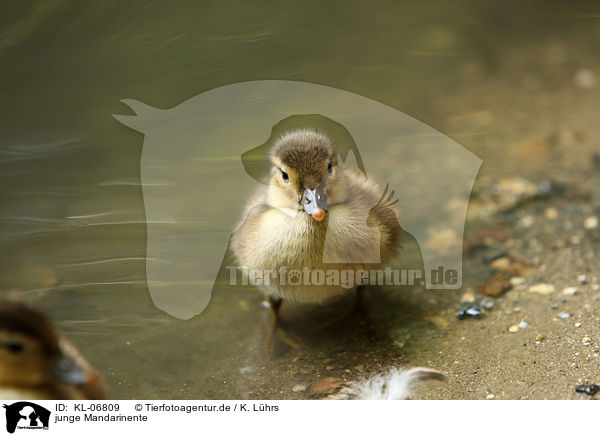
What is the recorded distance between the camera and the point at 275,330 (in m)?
1.58

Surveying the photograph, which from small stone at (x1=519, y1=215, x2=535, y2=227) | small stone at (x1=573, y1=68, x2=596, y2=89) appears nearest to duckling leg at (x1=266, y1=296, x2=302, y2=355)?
small stone at (x1=519, y1=215, x2=535, y2=227)

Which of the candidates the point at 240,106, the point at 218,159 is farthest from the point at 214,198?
the point at 240,106

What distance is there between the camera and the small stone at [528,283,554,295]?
171 centimetres

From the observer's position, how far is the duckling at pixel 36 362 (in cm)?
117

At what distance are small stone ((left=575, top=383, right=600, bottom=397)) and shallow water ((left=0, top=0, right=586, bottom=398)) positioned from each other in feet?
1.22

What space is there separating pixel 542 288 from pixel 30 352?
1414 millimetres

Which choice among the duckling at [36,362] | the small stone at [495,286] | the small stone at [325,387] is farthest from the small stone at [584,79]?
the duckling at [36,362]

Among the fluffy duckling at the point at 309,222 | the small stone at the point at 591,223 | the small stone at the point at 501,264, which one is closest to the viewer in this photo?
the fluffy duckling at the point at 309,222

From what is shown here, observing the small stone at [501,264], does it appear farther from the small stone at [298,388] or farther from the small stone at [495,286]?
the small stone at [298,388]

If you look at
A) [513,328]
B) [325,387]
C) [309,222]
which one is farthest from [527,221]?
[325,387]

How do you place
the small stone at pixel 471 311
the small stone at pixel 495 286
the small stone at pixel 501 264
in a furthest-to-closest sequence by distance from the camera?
the small stone at pixel 501 264
the small stone at pixel 495 286
the small stone at pixel 471 311

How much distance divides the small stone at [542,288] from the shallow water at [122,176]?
40 centimetres

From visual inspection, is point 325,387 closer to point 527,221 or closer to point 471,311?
point 471,311
